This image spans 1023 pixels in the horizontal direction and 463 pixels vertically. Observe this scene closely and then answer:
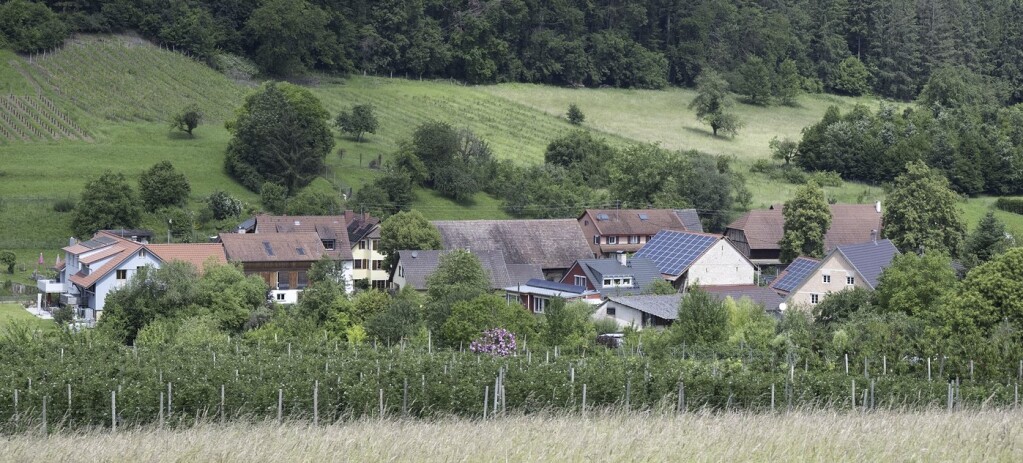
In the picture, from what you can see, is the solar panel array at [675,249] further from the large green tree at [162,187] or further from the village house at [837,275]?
the large green tree at [162,187]

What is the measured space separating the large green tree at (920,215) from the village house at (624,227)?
9.81 meters

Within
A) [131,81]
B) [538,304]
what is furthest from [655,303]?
[131,81]

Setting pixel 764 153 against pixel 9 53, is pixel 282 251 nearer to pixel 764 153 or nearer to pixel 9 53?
pixel 9 53

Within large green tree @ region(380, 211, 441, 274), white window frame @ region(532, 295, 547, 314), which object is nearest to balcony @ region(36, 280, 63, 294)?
large green tree @ region(380, 211, 441, 274)

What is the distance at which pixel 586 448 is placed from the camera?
35.6ft

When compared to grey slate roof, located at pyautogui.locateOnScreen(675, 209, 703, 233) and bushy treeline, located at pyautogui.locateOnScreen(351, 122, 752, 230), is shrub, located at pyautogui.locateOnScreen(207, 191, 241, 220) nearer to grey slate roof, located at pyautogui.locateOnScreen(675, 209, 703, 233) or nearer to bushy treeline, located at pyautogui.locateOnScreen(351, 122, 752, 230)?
bushy treeline, located at pyautogui.locateOnScreen(351, 122, 752, 230)

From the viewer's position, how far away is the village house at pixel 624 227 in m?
60.0

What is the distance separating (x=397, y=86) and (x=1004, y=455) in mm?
87114

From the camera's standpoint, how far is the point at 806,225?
57469 mm

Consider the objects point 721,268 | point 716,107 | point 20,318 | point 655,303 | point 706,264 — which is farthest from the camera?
point 716,107

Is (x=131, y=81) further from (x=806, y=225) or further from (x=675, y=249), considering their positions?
(x=806, y=225)

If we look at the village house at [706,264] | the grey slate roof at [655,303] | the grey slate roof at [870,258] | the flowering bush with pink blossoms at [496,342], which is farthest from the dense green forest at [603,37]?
the flowering bush with pink blossoms at [496,342]

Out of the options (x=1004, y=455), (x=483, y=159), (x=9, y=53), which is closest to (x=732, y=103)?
(x=483, y=159)

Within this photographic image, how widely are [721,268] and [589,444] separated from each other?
41.7m
